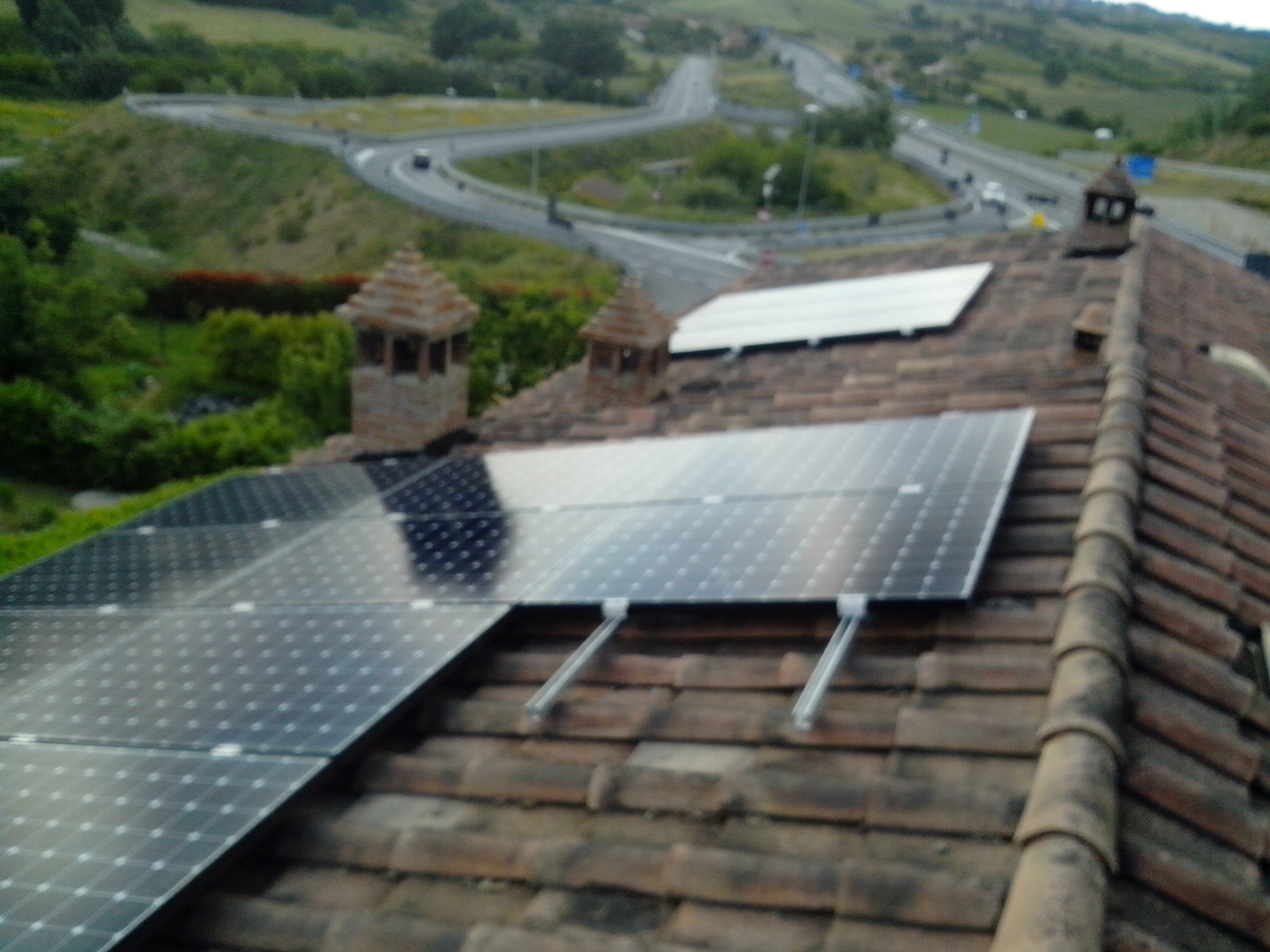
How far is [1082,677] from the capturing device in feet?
20.9

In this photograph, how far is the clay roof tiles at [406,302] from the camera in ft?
48.7

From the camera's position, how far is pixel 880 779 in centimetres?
604

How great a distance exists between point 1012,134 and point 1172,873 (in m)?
141

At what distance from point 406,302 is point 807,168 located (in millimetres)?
74077

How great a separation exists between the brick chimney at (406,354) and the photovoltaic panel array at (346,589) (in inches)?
117

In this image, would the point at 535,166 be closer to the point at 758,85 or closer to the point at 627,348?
the point at 627,348

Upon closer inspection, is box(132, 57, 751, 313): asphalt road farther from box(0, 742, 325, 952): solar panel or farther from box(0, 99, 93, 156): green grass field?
box(0, 742, 325, 952): solar panel

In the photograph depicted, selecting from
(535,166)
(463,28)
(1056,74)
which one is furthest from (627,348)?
(1056,74)

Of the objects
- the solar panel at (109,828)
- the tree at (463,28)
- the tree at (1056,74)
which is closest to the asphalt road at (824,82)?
the tree at (1056,74)

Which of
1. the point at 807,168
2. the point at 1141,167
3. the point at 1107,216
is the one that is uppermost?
the point at 1107,216

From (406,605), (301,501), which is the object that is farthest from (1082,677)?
(301,501)

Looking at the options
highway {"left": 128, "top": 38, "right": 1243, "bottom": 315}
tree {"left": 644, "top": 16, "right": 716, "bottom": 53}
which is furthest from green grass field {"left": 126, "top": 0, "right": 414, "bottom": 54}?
tree {"left": 644, "top": 16, "right": 716, "bottom": 53}

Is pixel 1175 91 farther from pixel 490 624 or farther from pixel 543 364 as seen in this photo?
pixel 490 624

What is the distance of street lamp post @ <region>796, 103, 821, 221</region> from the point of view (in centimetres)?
8250
